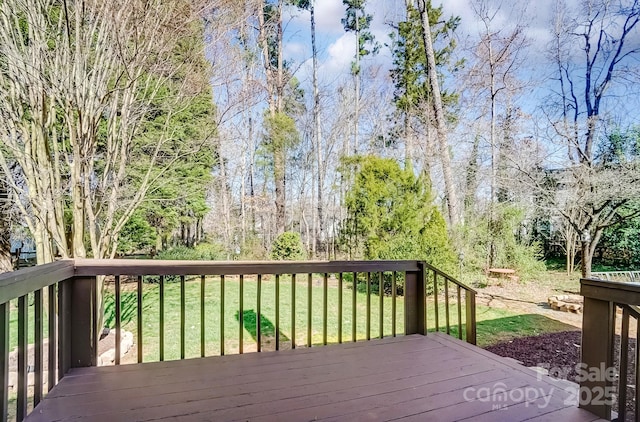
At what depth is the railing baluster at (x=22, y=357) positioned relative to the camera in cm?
153

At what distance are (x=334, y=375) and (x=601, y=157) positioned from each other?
7.88 m

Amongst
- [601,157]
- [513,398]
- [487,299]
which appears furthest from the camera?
[601,157]

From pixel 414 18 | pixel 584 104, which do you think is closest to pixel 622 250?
pixel 584 104

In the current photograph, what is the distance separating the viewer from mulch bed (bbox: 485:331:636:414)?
355 cm

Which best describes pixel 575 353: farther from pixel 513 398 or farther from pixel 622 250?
pixel 622 250

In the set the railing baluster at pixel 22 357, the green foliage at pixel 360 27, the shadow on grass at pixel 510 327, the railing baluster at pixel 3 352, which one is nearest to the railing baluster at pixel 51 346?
the railing baluster at pixel 22 357

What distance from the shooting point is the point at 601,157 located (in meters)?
7.32

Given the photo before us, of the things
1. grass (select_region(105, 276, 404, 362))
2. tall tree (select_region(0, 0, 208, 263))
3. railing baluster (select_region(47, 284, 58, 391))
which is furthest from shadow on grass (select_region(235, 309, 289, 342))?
railing baluster (select_region(47, 284, 58, 391))

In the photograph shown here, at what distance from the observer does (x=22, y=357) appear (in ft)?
5.02

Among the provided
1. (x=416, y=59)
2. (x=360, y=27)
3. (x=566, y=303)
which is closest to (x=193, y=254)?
(x=566, y=303)

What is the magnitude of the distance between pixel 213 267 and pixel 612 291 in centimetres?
224

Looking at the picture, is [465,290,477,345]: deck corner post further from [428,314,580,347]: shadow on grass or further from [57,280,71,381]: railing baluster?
[57,280,71,381]: railing baluster

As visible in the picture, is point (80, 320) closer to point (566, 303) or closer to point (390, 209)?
point (390, 209)

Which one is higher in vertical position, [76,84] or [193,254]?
[76,84]
